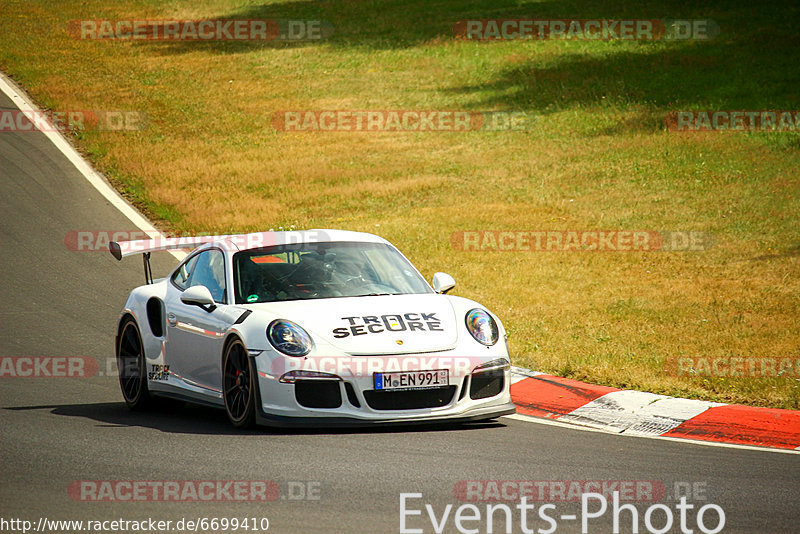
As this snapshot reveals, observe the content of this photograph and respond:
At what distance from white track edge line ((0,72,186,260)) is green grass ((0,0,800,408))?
316 mm

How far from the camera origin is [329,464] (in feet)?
21.0

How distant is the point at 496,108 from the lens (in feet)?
86.2

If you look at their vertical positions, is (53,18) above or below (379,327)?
above

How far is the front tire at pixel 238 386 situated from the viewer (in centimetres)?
748

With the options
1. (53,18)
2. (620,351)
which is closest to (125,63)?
(53,18)

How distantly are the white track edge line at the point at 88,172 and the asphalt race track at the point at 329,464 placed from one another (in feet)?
26.0

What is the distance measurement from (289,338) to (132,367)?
2352 mm

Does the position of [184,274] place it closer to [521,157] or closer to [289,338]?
[289,338]

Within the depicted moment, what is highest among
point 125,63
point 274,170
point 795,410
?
point 125,63

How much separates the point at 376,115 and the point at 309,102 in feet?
7.35

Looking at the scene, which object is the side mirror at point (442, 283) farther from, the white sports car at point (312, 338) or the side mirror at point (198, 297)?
the side mirror at point (198, 297)

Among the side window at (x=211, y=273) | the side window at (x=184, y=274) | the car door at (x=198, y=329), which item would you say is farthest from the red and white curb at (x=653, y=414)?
the side window at (x=184, y=274)

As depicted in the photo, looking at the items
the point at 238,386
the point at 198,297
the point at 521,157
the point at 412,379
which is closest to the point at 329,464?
the point at 412,379

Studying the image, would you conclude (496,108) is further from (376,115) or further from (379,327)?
(379,327)
